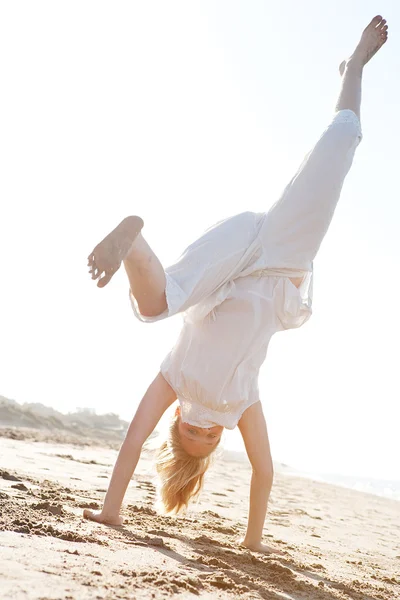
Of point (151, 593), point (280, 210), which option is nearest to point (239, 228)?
point (280, 210)

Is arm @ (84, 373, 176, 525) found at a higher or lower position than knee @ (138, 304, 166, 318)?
lower

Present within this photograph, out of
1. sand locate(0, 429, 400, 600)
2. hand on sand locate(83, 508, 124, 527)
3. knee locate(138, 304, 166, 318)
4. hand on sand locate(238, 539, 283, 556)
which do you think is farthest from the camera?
hand on sand locate(238, 539, 283, 556)

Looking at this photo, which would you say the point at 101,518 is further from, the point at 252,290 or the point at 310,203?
the point at 310,203

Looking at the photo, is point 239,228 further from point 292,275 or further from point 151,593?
point 151,593

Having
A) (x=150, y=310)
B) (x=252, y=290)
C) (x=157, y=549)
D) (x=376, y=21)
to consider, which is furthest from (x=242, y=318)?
(x=376, y=21)

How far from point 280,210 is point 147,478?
3.47m

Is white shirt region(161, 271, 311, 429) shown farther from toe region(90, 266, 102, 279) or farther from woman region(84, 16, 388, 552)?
toe region(90, 266, 102, 279)

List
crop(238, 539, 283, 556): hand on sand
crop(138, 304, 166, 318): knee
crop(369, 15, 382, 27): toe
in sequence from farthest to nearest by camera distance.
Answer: crop(369, 15, 382, 27): toe < crop(238, 539, 283, 556): hand on sand < crop(138, 304, 166, 318): knee

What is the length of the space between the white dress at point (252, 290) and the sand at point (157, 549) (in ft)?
2.46

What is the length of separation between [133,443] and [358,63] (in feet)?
8.25

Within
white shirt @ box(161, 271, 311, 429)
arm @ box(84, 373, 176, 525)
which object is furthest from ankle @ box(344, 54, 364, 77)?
arm @ box(84, 373, 176, 525)

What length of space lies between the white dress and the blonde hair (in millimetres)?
270

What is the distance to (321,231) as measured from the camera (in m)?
3.38

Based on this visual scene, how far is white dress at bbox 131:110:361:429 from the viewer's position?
3.31m
